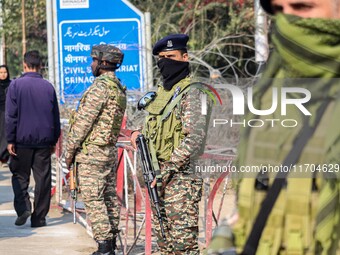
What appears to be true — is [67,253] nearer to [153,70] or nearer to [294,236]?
[153,70]

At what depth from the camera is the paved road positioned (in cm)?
875

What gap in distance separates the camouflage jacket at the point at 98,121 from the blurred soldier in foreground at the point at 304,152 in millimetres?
5274

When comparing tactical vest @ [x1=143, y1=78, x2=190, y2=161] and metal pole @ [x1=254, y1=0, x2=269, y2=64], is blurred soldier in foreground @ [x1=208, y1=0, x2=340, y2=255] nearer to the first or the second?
tactical vest @ [x1=143, y1=78, x2=190, y2=161]

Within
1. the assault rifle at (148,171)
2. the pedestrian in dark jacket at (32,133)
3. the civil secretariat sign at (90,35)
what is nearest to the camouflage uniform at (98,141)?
the assault rifle at (148,171)

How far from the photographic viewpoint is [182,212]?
6434mm

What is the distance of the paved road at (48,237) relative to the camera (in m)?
8.75

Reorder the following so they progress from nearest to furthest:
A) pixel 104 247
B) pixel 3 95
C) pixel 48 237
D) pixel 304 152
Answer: pixel 304 152
pixel 104 247
pixel 48 237
pixel 3 95

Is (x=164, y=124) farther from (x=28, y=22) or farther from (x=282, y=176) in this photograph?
(x=28, y=22)

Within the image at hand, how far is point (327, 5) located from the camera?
2594 mm

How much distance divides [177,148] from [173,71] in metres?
0.59

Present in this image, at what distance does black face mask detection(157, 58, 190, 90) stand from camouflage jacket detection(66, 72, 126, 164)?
4.68 ft

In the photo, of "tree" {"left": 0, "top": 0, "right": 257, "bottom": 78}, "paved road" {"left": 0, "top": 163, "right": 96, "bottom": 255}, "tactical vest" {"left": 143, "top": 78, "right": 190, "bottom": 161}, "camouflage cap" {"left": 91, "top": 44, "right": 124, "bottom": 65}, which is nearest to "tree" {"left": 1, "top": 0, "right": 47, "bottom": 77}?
"tree" {"left": 0, "top": 0, "right": 257, "bottom": 78}

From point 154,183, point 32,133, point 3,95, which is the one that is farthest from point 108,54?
point 3,95

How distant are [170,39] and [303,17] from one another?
13.6ft
